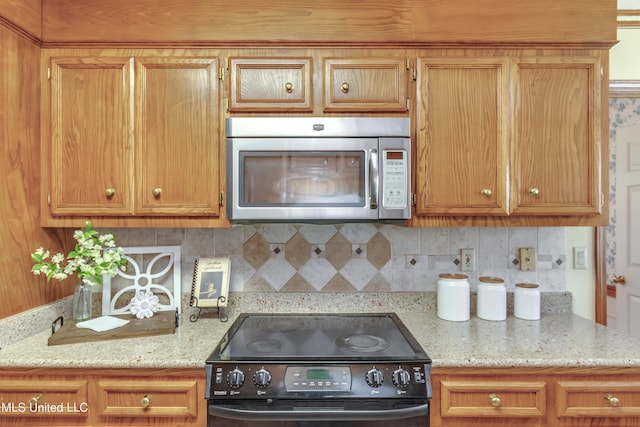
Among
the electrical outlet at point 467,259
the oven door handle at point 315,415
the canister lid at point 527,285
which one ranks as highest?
the electrical outlet at point 467,259

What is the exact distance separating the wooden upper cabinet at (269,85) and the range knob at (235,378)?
104cm

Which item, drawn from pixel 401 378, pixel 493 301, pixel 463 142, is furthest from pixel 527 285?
pixel 401 378

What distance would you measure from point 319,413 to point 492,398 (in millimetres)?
608

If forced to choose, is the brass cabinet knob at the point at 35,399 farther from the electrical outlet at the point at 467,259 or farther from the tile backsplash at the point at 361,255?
the electrical outlet at the point at 467,259

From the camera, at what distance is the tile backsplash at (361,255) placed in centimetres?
191

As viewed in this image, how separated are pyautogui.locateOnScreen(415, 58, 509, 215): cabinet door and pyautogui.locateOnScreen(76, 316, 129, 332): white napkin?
4.61 ft

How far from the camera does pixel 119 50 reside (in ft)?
5.18

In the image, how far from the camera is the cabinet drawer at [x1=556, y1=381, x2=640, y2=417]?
1.28 m

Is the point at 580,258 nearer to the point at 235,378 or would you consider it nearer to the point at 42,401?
the point at 235,378

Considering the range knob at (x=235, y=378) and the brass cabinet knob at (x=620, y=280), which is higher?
the brass cabinet knob at (x=620, y=280)

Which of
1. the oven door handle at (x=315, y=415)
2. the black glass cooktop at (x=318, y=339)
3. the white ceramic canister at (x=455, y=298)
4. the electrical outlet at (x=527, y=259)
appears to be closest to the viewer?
the oven door handle at (x=315, y=415)

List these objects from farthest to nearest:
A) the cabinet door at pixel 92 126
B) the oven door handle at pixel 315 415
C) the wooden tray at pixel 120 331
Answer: the cabinet door at pixel 92 126 → the wooden tray at pixel 120 331 → the oven door handle at pixel 315 415

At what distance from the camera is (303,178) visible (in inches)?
60.7

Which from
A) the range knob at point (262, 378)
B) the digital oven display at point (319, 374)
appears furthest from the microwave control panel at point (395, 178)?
the range knob at point (262, 378)
